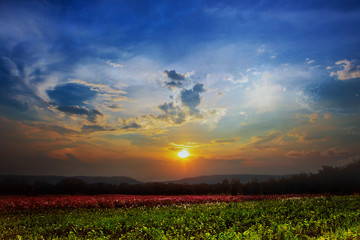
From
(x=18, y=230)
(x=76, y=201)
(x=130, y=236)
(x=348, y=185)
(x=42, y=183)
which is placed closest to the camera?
(x=130, y=236)

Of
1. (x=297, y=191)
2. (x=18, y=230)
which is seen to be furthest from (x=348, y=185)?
(x=18, y=230)

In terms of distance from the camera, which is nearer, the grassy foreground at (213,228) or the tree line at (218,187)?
the grassy foreground at (213,228)

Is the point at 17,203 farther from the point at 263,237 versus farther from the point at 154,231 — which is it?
the point at 263,237

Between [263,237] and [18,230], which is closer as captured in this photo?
[263,237]

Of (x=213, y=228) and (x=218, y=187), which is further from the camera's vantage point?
(x=218, y=187)

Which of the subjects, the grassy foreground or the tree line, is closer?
the grassy foreground

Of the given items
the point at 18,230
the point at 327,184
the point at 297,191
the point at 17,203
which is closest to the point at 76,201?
the point at 17,203

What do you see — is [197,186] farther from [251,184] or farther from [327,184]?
[327,184]

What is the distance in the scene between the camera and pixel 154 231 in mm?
7941

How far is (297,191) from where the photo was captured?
Result: 30000 millimetres

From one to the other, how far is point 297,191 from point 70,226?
2684 centimetres

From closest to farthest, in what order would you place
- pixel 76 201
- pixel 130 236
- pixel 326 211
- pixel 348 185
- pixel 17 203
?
pixel 130 236 < pixel 326 211 < pixel 17 203 < pixel 76 201 < pixel 348 185

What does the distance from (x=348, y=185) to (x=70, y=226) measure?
29495mm

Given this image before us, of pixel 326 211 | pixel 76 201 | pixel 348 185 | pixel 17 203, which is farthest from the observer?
pixel 348 185
